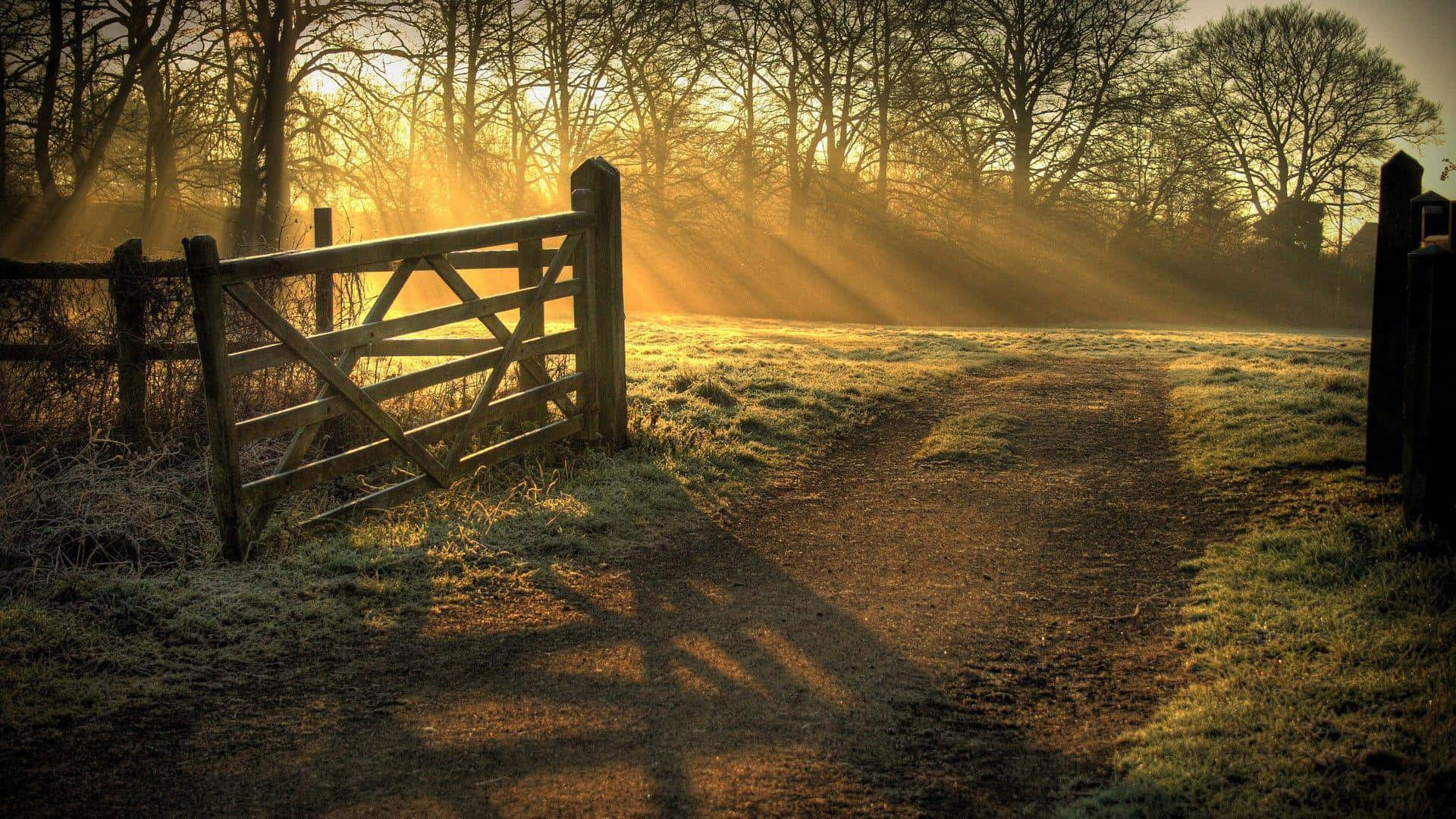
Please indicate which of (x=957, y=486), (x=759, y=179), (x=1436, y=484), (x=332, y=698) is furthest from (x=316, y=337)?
(x=759, y=179)

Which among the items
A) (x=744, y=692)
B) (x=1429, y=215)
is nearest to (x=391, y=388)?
(x=744, y=692)

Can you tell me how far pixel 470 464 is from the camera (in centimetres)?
682

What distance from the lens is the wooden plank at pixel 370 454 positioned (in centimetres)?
546

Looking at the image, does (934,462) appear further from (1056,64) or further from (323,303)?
(1056,64)

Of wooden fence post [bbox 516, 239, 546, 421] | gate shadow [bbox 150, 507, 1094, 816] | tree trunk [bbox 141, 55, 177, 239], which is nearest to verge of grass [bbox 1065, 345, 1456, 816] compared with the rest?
gate shadow [bbox 150, 507, 1094, 816]

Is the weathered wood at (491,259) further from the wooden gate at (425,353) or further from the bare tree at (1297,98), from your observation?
the bare tree at (1297,98)

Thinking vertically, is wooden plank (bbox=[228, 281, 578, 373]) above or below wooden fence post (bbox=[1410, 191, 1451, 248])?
below

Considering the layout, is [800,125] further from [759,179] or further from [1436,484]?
[1436,484]

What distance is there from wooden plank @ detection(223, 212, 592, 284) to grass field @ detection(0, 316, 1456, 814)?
149cm

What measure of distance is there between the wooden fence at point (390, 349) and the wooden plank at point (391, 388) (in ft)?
0.04

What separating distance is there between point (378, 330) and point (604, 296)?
7.61ft

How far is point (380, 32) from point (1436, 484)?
1715cm

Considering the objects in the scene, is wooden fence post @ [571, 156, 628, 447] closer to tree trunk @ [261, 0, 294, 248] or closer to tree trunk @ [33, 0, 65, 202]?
tree trunk @ [261, 0, 294, 248]

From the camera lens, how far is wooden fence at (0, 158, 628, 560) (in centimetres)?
525
